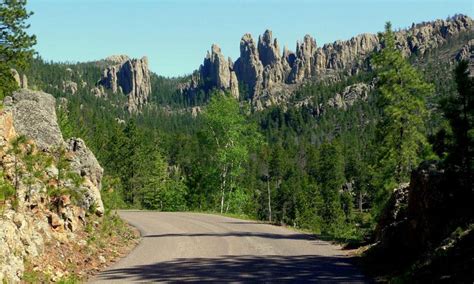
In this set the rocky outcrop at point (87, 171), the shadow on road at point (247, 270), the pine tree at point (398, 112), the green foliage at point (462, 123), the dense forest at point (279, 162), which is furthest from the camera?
the dense forest at point (279, 162)

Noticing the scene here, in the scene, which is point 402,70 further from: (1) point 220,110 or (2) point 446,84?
(2) point 446,84

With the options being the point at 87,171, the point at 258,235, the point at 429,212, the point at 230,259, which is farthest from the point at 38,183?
the point at 429,212

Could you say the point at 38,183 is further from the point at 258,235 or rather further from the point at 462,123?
the point at 462,123

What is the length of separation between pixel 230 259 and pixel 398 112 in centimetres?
1494

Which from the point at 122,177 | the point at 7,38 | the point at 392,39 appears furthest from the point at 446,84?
the point at 7,38

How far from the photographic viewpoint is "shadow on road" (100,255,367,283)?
11.8 metres

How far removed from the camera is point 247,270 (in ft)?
41.9

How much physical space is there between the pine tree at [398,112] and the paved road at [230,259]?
8.17 metres

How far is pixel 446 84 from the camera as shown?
16912 centimetres

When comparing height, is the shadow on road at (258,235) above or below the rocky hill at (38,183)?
below

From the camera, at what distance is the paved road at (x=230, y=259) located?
11984 mm

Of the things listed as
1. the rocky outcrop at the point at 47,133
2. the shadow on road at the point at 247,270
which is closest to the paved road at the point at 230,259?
the shadow on road at the point at 247,270

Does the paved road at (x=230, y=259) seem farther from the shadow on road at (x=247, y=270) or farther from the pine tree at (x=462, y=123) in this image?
the pine tree at (x=462, y=123)

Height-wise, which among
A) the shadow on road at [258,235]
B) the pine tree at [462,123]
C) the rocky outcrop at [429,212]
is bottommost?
the shadow on road at [258,235]
